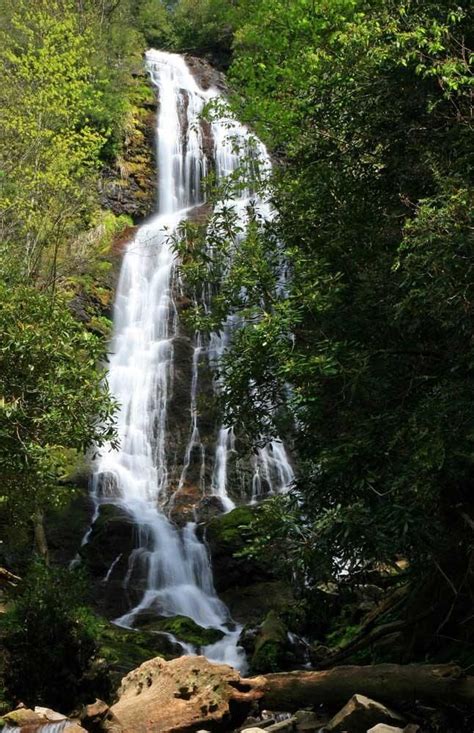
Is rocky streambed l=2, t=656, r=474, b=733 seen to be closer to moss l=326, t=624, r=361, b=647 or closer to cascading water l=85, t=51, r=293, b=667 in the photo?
moss l=326, t=624, r=361, b=647

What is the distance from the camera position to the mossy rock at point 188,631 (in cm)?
1500

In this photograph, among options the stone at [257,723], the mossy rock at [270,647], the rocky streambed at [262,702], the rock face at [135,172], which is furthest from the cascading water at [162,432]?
the stone at [257,723]

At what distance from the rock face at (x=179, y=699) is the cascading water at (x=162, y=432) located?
413 cm

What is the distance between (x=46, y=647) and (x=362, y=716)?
15.0ft

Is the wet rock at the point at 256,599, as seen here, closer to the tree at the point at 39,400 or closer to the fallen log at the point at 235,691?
the tree at the point at 39,400

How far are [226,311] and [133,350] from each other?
1634cm

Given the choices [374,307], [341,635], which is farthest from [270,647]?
[374,307]

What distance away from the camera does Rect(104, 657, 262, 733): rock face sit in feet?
28.2

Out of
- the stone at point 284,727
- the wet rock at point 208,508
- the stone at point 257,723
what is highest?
the wet rock at point 208,508

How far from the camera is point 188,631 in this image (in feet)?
50.4

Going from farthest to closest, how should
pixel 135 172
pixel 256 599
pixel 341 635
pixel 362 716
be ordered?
pixel 135 172 < pixel 256 599 < pixel 341 635 < pixel 362 716

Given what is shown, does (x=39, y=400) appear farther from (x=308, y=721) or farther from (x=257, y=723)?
(x=308, y=721)

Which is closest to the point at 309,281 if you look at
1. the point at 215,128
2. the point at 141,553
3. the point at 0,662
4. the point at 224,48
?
the point at 0,662

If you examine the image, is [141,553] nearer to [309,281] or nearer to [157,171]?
[309,281]
